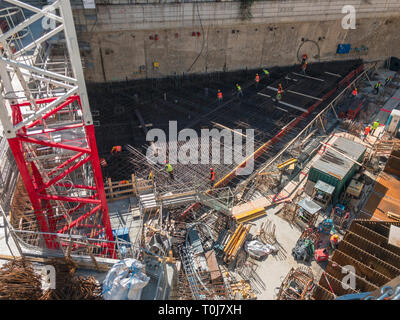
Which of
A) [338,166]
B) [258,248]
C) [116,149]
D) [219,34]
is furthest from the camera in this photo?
[219,34]

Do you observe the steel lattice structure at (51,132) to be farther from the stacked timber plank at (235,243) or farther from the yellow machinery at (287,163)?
the yellow machinery at (287,163)

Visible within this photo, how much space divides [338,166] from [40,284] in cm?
1620

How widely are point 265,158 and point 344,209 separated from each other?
564 cm

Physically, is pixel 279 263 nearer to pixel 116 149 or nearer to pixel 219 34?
pixel 116 149

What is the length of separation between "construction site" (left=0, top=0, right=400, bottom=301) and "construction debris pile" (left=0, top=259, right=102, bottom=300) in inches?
1.6

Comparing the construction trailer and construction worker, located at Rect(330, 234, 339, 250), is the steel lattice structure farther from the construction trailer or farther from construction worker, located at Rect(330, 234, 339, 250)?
the construction trailer

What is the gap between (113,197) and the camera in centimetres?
→ 1691

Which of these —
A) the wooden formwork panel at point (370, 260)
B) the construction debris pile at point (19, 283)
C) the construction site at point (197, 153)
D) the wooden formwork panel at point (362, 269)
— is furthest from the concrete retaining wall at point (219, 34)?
the wooden formwork panel at point (362, 269)

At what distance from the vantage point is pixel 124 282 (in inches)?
341

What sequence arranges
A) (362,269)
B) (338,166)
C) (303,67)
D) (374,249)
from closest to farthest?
(362,269), (374,249), (338,166), (303,67)

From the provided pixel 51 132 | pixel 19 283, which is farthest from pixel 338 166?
pixel 19 283

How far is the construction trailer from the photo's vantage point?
1797cm
